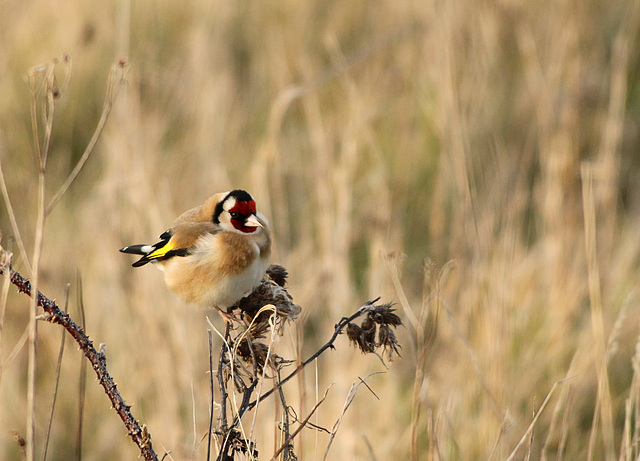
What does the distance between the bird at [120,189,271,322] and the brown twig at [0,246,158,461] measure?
956 mm

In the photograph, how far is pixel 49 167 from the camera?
5.92 metres

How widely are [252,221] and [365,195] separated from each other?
3039 mm

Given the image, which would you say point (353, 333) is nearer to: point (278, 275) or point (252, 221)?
point (278, 275)

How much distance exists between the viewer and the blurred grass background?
4062mm

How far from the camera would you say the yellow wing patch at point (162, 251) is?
2889mm

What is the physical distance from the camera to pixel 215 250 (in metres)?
2.81

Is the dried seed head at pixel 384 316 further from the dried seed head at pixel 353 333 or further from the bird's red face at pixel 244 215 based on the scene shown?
the bird's red face at pixel 244 215

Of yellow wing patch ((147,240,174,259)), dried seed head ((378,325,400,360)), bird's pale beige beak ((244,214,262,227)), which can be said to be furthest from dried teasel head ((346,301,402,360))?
yellow wing patch ((147,240,174,259))

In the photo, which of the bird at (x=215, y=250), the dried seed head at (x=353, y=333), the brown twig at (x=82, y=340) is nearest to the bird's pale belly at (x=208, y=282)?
the bird at (x=215, y=250)

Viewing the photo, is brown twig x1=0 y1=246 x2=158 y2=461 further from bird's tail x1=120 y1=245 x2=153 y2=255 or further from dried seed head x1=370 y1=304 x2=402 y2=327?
bird's tail x1=120 y1=245 x2=153 y2=255

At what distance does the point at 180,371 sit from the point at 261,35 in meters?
4.05

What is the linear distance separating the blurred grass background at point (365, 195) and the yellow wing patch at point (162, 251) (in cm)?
94

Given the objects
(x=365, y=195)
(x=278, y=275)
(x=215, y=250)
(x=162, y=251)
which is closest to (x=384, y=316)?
(x=278, y=275)

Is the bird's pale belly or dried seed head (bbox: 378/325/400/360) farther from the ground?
the bird's pale belly
